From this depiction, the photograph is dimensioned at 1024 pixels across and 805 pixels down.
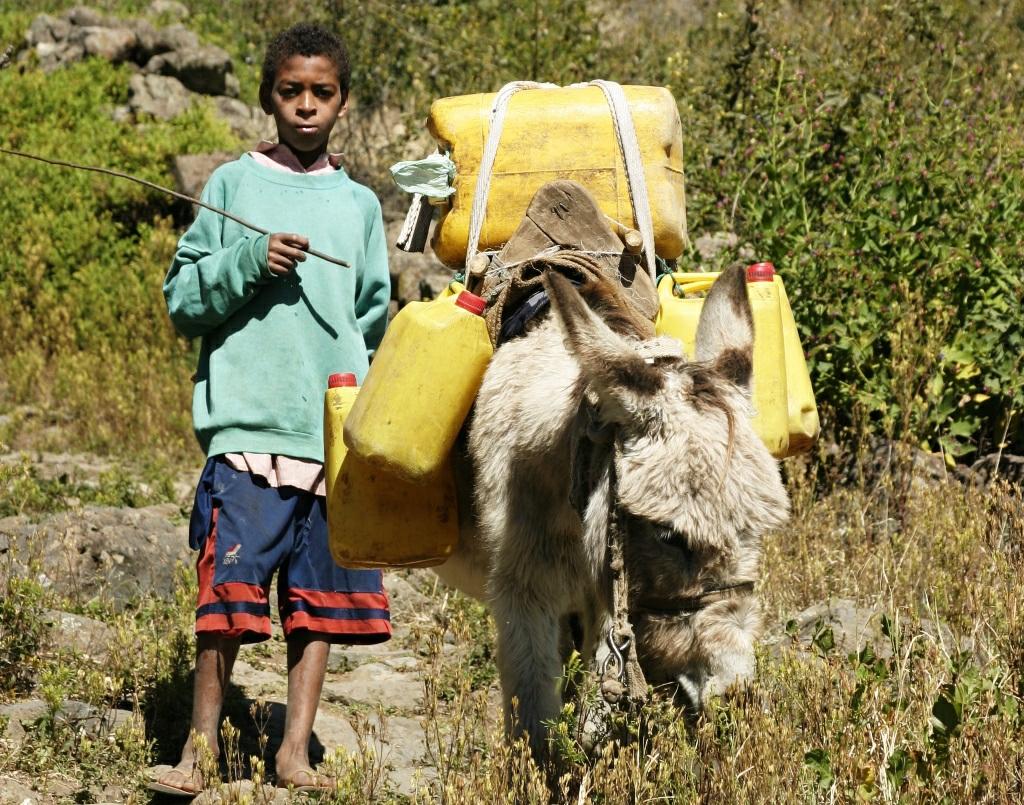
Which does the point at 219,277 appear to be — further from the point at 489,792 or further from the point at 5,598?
the point at 489,792

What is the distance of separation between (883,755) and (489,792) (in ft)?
3.28

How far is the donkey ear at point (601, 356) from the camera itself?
2.85m

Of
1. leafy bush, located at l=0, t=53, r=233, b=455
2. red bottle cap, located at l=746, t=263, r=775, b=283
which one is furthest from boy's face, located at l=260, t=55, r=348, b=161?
leafy bush, located at l=0, t=53, r=233, b=455

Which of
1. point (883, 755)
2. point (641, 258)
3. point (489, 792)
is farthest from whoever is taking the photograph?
point (641, 258)

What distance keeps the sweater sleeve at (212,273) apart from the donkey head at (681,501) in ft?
3.90

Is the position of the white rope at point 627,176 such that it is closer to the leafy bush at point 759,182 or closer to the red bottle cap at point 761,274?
the red bottle cap at point 761,274

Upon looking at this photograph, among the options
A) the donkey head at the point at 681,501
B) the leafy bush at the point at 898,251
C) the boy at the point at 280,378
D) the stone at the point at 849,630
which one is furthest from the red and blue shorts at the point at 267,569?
the leafy bush at the point at 898,251

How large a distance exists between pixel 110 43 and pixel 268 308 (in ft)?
31.5

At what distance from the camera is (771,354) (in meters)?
3.53

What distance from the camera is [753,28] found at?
8.24 metres

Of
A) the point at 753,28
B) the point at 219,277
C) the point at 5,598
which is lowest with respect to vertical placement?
the point at 5,598

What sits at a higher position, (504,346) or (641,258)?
(641,258)

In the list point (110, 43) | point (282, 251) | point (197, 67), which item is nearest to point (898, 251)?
point (282, 251)

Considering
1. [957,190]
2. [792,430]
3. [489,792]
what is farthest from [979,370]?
[489,792]
